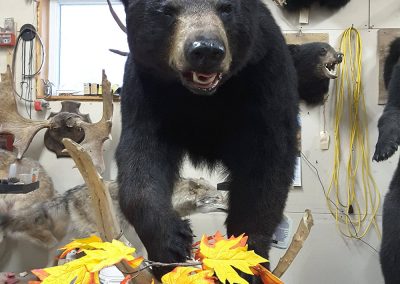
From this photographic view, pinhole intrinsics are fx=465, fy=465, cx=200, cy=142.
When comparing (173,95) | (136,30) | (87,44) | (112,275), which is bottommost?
(112,275)

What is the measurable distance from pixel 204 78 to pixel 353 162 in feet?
6.43

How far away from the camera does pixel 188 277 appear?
720 mm

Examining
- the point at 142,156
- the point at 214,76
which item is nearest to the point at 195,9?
the point at 214,76

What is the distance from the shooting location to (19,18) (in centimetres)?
284

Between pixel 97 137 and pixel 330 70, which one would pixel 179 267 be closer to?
pixel 97 137

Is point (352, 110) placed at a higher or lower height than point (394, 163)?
higher

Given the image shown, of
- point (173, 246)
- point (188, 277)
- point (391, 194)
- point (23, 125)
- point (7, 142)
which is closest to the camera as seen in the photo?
point (188, 277)

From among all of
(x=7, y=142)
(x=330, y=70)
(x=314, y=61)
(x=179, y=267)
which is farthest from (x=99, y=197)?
(x=7, y=142)

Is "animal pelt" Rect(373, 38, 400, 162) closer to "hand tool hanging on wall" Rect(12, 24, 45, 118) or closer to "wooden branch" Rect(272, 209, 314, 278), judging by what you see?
"wooden branch" Rect(272, 209, 314, 278)

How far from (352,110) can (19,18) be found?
2058mm

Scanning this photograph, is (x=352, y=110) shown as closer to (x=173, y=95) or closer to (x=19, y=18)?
(x=173, y=95)

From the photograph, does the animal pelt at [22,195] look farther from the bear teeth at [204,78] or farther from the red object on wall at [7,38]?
the bear teeth at [204,78]

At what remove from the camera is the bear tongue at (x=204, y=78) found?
0.89m

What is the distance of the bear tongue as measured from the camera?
0.89m
